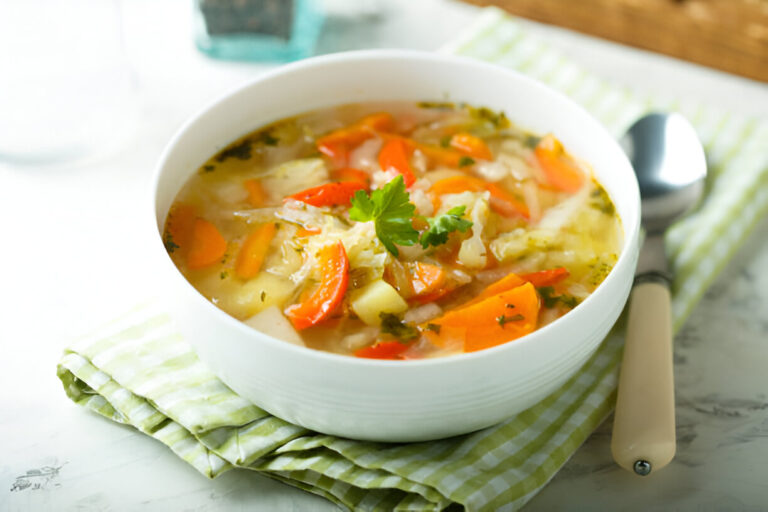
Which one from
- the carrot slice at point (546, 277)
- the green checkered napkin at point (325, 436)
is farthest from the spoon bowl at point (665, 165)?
the carrot slice at point (546, 277)

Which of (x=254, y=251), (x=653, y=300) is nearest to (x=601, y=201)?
(x=653, y=300)

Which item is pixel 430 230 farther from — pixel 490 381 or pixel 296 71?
pixel 296 71

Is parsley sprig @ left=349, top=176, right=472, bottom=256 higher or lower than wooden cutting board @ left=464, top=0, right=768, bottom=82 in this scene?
higher

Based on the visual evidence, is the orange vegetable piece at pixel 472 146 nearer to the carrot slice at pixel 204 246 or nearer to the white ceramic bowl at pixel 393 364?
the white ceramic bowl at pixel 393 364

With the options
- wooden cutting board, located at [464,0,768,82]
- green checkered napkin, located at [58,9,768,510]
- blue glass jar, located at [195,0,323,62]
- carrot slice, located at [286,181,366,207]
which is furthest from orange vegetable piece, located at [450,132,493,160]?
wooden cutting board, located at [464,0,768,82]

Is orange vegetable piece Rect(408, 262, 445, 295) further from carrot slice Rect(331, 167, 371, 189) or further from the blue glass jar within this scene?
the blue glass jar

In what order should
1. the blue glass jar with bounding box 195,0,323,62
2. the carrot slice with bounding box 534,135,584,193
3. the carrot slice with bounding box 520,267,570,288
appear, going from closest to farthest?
the carrot slice with bounding box 520,267,570,288 → the carrot slice with bounding box 534,135,584,193 → the blue glass jar with bounding box 195,0,323,62

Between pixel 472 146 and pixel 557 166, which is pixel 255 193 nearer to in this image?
pixel 472 146
